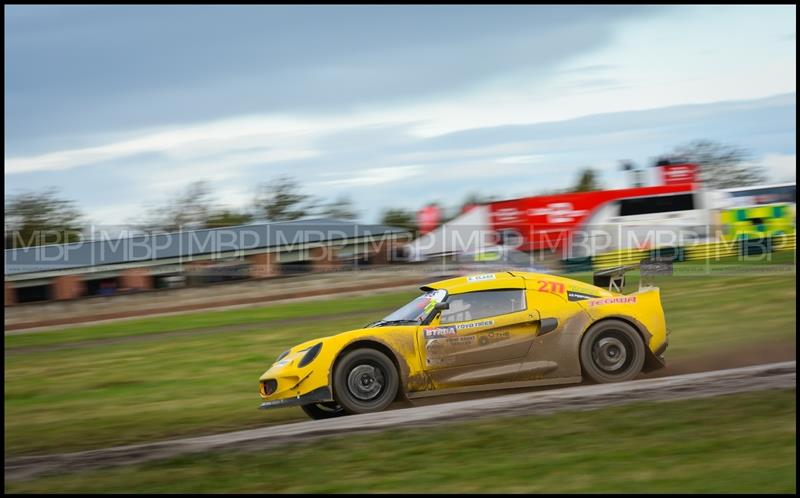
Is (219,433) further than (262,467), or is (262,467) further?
(219,433)

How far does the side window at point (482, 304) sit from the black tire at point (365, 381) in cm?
80

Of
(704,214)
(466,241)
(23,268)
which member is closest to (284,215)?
(23,268)

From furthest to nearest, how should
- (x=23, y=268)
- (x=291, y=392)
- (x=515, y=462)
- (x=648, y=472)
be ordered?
(x=23, y=268), (x=291, y=392), (x=515, y=462), (x=648, y=472)

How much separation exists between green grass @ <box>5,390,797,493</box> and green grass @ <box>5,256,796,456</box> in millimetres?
2286

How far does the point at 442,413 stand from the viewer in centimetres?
805

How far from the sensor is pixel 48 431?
381 inches

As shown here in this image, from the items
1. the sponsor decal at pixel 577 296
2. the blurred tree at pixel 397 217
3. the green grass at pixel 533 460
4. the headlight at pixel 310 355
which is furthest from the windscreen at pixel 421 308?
the blurred tree at pixel 397 217

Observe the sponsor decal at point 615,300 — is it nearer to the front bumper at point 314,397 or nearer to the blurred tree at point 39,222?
the front bumper at point 314,397

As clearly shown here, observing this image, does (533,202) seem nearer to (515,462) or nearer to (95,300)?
(95,300)

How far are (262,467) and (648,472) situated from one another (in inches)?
111

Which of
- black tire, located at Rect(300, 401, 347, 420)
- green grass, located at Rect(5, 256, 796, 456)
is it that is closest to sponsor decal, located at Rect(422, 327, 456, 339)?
black tire, located at Rect(300, 401, 347, 420)

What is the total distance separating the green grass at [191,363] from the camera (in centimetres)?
961

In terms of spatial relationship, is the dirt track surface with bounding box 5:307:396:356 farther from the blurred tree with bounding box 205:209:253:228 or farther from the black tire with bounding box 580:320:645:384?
the blurred tree with bounding box 205:209:253:228

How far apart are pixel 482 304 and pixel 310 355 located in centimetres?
187
